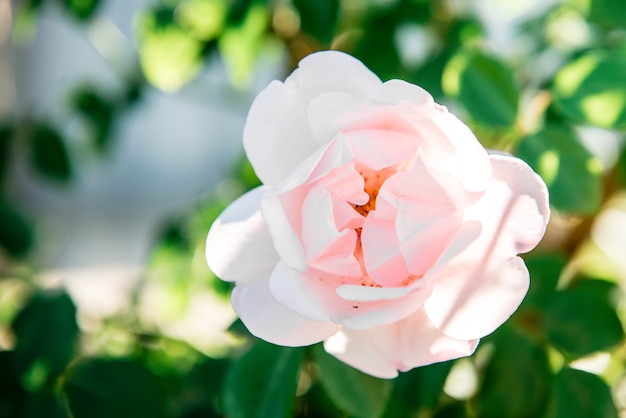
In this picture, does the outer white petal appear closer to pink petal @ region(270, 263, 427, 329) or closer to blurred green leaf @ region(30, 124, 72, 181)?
pink petal @ region(270, 263, 427, 329)

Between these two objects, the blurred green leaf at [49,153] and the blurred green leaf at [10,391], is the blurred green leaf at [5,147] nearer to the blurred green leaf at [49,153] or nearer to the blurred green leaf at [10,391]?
the blurred green leaf at [49,153]

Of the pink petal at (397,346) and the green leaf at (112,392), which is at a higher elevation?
the pink petal at (397,346)

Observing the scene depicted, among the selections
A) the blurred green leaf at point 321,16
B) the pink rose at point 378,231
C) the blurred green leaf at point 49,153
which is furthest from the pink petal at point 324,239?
the blurred green leaf at point 49,153

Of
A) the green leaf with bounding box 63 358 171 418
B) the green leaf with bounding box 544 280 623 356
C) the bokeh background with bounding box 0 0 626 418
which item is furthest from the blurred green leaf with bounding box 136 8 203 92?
the green leaf with bounding box 544 280 623 356

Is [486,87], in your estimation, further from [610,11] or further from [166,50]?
[166,50]

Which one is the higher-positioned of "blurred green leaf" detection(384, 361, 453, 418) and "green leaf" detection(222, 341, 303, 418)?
"green leaf" detection(222, 341, 303, 418)

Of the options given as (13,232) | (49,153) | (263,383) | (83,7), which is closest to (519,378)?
(263,383)
